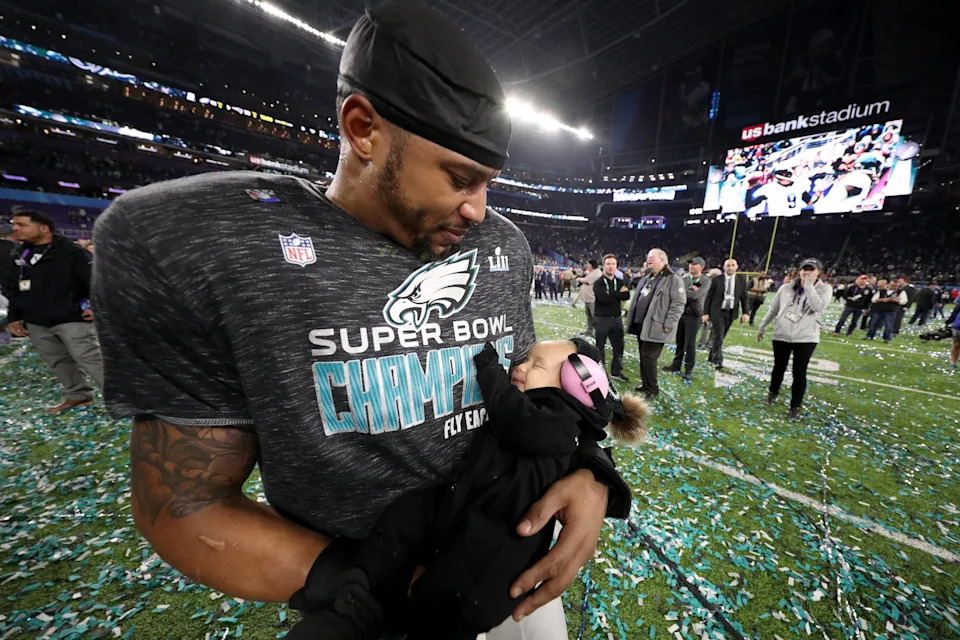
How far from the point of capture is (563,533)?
3.61 ft

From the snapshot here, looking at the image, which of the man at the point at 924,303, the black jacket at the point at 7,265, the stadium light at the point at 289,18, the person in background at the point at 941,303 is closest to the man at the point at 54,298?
the black jacket at the point at 7,265

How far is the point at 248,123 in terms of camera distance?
110ft

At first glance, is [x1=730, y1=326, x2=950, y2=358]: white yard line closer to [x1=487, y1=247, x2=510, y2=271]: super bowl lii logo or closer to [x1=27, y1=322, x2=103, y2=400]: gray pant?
[x1=487, y1=247, x2=510, y2=271]: super bowl lii logo

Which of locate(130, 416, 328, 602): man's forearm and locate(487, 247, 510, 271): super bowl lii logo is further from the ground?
locate(487, 247, 510, 271): super bowl lii logo

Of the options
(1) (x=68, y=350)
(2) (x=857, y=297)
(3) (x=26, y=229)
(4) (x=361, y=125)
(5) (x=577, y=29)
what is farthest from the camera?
(5) (x=577, y=29)

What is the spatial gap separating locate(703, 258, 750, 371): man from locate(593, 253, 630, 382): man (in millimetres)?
2316

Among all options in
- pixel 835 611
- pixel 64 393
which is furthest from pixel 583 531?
pixel 64 393

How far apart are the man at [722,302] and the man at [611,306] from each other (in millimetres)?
2316

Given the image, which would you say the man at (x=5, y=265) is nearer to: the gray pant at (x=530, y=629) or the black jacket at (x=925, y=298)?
the gray pant at (x=530, y=629)

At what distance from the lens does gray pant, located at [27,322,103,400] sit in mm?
4992

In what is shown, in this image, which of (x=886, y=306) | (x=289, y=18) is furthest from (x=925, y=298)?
(x=289, y=18)

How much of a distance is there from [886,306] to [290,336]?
1869cm

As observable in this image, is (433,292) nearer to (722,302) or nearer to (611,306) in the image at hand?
(611,306)

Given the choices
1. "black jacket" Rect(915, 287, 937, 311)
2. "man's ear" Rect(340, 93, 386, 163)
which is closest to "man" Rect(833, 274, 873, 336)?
"black jacket" Rect(915, 287, 937, 311)
